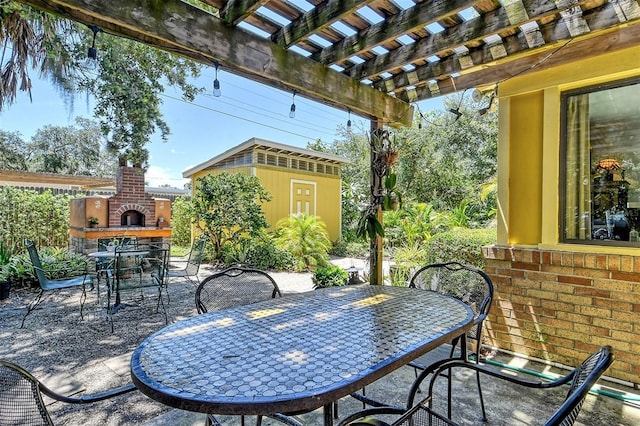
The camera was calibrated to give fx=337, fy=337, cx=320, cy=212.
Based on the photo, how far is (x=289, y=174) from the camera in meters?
10.7

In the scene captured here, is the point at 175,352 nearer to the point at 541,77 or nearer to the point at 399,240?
the point at 541,77

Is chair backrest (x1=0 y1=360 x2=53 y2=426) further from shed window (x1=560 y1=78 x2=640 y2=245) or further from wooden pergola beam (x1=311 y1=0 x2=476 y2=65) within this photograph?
shed window (x1=560 y1=78 x2=640 y2=245)

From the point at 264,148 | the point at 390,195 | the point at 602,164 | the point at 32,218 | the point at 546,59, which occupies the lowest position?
the point at 32,218

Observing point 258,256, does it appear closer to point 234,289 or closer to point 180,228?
A: point 180,228

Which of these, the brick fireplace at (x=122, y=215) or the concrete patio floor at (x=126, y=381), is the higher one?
the brick fireplace at (x=122, y=215)

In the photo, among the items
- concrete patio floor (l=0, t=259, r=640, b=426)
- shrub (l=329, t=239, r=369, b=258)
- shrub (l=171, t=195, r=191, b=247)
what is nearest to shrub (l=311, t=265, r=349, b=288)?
concrete patio floor (l=0, t=259, r=640, b=426)

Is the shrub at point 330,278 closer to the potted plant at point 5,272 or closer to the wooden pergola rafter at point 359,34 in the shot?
the wooden pergola rafter at point 359,34

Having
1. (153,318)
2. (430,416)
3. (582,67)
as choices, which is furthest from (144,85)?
(430,416)

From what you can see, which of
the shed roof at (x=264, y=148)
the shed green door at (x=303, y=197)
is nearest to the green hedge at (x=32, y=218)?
the shed roof at (x=264, y=148)

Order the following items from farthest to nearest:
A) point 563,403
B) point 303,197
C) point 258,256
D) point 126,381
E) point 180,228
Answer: point 180,228 < point 303,197 < point 258,256 < point 126,381 < point 563,403

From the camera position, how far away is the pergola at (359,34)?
6.57ft

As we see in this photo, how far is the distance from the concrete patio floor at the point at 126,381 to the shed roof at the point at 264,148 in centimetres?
619

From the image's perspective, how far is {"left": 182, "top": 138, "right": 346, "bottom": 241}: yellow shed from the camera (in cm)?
995

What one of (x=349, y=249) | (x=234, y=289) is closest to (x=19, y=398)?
(x=234, y=289)
